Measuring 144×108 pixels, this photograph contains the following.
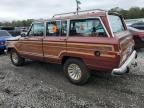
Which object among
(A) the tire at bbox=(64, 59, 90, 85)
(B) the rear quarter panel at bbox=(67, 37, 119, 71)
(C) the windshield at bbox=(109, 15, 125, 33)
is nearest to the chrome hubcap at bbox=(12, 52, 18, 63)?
(A) the tire at bbox=(64, 59, 90, 85)

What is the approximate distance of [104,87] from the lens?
5539mm

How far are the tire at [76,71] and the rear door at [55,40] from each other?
1.36 feet

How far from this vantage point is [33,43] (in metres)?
6.98

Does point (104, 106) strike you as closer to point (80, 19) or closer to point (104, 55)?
point (104, 55)

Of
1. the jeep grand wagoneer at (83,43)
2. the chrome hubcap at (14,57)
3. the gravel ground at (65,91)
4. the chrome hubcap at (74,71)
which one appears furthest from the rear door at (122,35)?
the chrome hubcap at (14,57)

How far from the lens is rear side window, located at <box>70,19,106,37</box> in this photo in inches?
202

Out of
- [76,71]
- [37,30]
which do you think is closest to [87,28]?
[76,71]

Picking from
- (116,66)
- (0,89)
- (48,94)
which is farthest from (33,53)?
(116,66)

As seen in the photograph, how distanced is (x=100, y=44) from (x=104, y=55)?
29cm

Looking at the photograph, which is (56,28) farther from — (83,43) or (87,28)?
(83,43)

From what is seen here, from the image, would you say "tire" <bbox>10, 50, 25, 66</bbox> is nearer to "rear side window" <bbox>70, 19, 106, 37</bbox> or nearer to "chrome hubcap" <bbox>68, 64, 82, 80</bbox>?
"chrome hubcap" <bbox>68, 64, 82, 80</bbox>

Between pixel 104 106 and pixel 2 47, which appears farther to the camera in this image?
pixel 2 47

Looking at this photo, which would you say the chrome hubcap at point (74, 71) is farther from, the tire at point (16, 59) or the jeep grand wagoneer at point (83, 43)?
the tire at point (16, 59)

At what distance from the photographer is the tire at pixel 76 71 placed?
5520 millimetres
